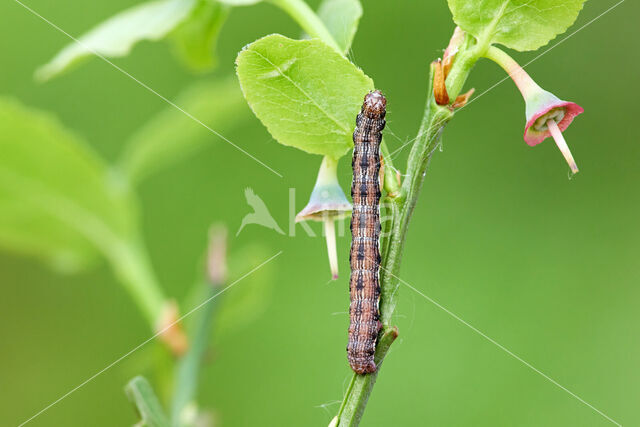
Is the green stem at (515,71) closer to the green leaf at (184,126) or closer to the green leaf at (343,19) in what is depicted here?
the green leaf at (343,19)

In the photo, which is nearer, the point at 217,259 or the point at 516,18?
the point at 516,18

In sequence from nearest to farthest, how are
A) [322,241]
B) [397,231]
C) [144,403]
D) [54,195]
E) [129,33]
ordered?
[397,231], [144,403], [129,33], [54,195], [322,241]

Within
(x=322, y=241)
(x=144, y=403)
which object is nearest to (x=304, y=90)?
(x=144, y=403)

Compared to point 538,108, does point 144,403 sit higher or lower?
lower

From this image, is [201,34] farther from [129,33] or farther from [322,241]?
[322,241]

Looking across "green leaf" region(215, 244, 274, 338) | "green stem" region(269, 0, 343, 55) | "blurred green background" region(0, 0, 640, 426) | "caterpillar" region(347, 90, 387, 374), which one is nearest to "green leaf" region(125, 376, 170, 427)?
"caterpillar" region(347, 90, 387, 374)

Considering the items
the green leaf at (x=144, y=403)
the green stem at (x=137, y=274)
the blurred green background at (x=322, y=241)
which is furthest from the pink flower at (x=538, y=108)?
the blurred green background at (x=322, y=241)

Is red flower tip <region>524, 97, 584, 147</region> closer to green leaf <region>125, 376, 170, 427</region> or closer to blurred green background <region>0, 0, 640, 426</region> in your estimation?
green leaf <region>125, 376, 170, 427</region>
